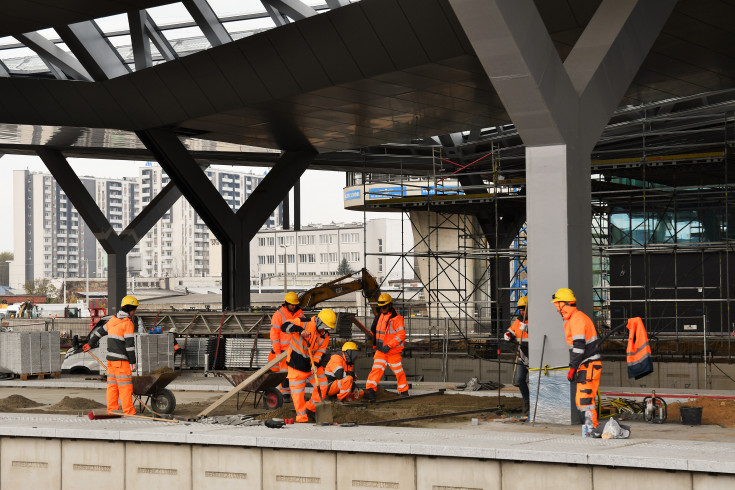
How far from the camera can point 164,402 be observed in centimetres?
1484

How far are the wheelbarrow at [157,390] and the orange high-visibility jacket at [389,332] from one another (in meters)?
4.21

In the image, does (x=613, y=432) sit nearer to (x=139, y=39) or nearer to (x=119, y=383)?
(x=119, y=383)

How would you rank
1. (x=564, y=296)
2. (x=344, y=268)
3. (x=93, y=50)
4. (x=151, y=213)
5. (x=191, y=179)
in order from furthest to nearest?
(x=344, y=268), (x=151, y=213), (x=191, y=179), (x=93, y=50), (x=564, y=296)

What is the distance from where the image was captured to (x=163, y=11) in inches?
937

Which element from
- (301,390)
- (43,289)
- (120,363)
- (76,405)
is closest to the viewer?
(301,390)

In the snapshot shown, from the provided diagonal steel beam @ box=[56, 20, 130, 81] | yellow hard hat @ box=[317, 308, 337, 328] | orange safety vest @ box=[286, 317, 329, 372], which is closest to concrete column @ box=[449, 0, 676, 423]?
yellow hard hat @ box=[317, 308, 337, 328]

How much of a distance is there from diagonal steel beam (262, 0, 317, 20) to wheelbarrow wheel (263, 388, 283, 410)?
34.3 ft

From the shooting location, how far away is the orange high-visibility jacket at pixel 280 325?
50.7 ft

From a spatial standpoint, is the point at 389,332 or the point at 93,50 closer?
the point at 389,332

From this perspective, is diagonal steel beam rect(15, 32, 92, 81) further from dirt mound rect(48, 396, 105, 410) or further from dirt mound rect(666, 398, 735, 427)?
dirt mound rect(666, 398, 735, 427)

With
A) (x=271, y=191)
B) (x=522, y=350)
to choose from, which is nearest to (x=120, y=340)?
(x=522, y=350)

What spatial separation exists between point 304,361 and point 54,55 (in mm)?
15308

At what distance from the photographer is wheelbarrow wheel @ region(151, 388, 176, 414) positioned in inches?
580

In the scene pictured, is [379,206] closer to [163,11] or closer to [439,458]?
[163,11]
